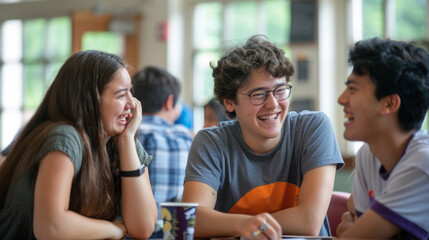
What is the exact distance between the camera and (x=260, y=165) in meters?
2.06

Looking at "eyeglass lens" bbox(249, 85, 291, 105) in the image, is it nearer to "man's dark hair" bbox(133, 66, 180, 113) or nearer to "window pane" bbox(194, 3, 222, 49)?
"man's dark hair" bbox(133, 66, 180, 113)

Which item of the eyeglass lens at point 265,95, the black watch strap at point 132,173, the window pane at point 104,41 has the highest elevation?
the window pane at point 104,41

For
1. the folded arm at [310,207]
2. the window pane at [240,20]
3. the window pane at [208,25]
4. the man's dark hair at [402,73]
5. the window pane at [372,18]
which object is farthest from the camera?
the window pane at [208,25]

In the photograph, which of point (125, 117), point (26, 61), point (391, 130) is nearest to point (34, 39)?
point (26, 61)

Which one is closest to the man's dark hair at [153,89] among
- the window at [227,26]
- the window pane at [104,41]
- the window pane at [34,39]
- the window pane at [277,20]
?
the window at [227,26]

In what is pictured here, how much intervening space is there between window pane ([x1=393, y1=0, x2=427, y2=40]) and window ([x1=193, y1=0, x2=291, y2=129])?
111 centimetres

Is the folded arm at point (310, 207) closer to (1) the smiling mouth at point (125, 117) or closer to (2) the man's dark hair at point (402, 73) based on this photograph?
(2) the man's dark hair at point (402, 73)

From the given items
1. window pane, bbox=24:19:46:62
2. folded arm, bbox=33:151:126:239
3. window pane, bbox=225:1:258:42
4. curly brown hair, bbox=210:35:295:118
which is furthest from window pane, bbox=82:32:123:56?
folded arm, bbox=33:151:126:239

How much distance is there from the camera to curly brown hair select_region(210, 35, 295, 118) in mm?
2049

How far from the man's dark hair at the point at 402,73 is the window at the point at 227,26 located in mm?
4196

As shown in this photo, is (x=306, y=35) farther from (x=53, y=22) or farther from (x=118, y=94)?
(x=118, y=94)

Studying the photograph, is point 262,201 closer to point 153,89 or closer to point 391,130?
point 391,130

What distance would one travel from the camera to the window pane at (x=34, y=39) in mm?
7457

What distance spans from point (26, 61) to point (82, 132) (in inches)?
248
